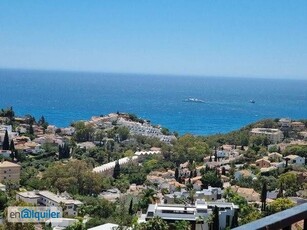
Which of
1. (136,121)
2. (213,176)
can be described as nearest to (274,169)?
(213,176)

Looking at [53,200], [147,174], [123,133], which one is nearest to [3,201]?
[53,200]

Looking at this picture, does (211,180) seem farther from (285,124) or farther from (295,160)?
(285,124)

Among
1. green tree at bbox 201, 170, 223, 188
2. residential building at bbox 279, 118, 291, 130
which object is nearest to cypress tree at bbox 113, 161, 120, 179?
green tree at bbox 201, 170, 223, 188

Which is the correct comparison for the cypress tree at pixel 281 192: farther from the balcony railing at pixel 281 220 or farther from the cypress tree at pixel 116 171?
the balcony railing at pixel 281 220

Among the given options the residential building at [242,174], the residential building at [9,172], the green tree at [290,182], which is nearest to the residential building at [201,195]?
the green tree at [290,182]

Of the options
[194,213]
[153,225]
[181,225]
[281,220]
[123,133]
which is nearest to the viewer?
[281,220]
